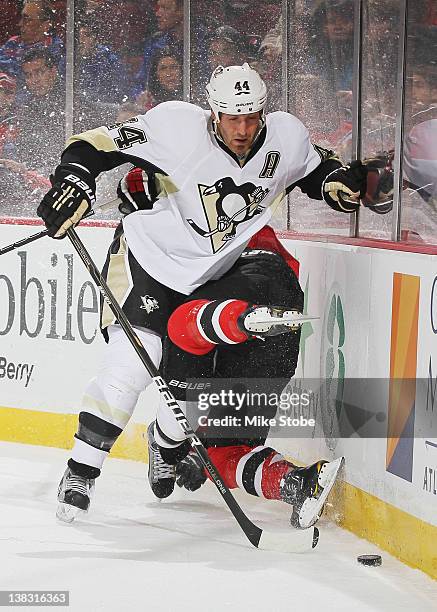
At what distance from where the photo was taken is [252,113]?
12.8ft

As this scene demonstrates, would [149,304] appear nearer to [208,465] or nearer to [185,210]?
[185,210]

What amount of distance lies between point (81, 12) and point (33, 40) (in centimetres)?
29

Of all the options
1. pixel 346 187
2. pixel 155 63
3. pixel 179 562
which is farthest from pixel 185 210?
pixel 155 63

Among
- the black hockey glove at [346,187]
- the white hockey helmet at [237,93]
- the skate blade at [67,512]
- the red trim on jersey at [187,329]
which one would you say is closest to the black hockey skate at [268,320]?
the red trim on jersey at [187,329]

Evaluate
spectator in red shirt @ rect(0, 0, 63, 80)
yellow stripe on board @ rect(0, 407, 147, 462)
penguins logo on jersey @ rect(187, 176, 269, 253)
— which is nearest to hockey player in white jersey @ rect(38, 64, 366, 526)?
penguins logo on jersey @ rect(187, 176, 269, 253)

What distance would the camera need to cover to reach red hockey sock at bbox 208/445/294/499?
3932 millimetres

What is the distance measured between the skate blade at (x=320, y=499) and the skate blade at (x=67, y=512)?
25.1 inches

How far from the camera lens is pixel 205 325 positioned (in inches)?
153

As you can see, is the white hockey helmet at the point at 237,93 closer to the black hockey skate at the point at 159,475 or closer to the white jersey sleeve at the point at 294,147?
the white jersey sleeve at the point at 294,147

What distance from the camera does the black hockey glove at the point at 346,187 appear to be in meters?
4.02

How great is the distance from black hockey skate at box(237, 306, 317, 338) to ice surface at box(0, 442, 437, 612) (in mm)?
580

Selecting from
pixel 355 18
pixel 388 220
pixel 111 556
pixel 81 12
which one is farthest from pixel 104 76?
pixel 111 556

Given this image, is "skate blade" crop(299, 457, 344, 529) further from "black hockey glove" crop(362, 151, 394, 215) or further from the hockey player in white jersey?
"black hockey glove" crop(362, 151, 394, 215)

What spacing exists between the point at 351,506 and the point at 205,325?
653 millimetres
